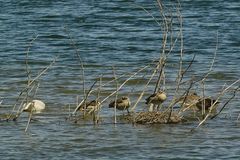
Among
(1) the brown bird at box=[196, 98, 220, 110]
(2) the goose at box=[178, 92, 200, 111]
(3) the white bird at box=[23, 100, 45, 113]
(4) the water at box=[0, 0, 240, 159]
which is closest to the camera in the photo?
(4) the water at box=[0, 0, 240, 159]

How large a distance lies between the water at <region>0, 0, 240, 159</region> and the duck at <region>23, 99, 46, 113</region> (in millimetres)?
112

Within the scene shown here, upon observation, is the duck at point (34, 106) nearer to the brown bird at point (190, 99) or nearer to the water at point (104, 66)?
the water at point (104, 66)

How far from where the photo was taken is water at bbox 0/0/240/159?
10.4 metres

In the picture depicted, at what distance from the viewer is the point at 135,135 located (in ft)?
36.0

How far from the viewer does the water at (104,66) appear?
34.0 ft

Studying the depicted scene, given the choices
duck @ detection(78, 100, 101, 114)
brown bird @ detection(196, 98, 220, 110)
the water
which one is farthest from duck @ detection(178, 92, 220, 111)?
duck @ detection(78, 100, 101, 114)

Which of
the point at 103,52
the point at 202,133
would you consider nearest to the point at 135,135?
the point at 202,133

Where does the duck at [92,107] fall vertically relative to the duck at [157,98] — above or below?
below

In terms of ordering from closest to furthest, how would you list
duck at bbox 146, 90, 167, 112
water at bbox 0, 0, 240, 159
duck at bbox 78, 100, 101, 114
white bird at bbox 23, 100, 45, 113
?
water at bbox 0, 0, 240, 159
duck at bbox 78, 100, 101, 114
duck at bbox 146, 90, 167, 112
white bird at bbox 23, 100, 45, 113

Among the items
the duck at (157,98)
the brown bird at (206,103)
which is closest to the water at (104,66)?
the brown bird at (206,103)

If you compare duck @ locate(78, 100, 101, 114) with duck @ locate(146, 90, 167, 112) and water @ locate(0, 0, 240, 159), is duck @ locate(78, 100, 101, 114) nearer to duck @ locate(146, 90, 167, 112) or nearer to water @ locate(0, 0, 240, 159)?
water @ locate(0, 0, 240, 159)

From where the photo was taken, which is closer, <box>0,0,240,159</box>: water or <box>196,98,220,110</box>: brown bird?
<box>0,0,240,159</box>: water

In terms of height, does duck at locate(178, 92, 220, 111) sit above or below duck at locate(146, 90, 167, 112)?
below

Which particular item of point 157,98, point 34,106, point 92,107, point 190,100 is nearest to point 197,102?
point 190,100
